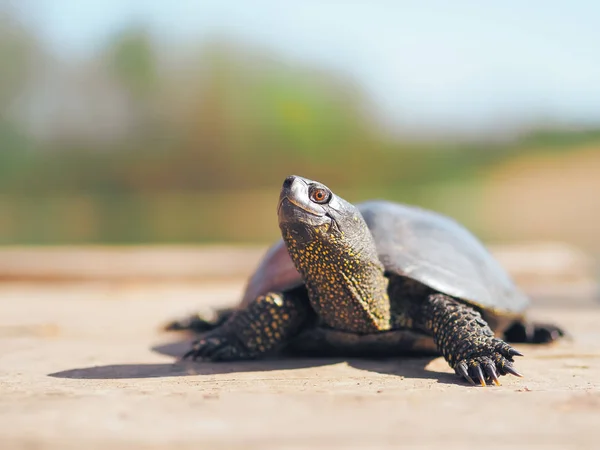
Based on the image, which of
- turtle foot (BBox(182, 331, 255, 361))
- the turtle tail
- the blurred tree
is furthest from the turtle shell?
the blurred tree

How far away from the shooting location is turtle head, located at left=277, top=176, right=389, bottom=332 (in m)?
2.33

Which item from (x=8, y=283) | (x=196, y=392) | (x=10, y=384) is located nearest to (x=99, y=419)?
(x=196, y=392)

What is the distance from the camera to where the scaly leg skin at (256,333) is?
2654 mm

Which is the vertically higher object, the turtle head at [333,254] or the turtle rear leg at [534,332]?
the turtle head at [333,254]

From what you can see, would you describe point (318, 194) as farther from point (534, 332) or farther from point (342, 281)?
point (534, 332)

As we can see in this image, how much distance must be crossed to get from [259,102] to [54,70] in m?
10.4

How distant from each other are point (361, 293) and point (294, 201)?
0.49 metres

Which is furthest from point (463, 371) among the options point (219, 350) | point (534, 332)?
point (534, 332)

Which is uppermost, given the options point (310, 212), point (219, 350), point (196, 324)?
point (310, 212)

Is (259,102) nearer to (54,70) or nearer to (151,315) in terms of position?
(54,70)

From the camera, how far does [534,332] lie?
10.6ft

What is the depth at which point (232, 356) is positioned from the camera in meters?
2.65

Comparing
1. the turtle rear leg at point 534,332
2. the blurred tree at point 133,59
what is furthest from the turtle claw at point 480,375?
the blurred tree at point 133,59

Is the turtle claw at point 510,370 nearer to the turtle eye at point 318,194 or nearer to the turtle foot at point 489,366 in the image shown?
the turtle foot at point 489,366
